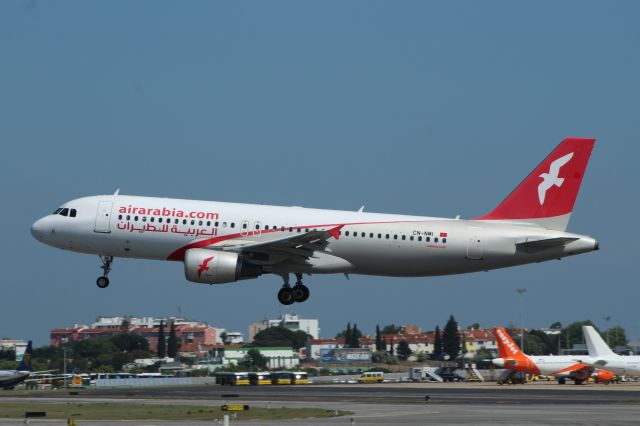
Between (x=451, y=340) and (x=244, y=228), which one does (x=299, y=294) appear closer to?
(x=244, y=228)

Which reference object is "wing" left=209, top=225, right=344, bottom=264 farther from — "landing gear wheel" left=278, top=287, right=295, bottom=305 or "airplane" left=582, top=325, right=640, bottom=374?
"airplane" left=582, top=325, right=640, bottom=374

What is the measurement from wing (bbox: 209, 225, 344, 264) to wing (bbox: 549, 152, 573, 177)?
13.4m

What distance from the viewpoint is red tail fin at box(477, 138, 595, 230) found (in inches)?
2525

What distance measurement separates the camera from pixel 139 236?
202ft

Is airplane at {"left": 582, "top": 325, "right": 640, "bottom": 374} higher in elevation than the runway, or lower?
higher

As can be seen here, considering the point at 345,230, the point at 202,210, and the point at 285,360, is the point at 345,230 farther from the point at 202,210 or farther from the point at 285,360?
the point at 285,360

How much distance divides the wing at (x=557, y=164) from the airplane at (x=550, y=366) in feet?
115

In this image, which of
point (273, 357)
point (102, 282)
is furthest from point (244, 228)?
point (273, 357)

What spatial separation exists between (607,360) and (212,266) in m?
48.5

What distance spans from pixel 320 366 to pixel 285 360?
671 cm

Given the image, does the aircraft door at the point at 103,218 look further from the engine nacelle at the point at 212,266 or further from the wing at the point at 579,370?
the wing at the point at 579,370

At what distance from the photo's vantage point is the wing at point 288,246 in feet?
197

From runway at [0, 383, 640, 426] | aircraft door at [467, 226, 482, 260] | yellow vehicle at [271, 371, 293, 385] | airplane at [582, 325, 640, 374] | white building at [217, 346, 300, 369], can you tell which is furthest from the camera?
white building at [217, 346, 300, 369]

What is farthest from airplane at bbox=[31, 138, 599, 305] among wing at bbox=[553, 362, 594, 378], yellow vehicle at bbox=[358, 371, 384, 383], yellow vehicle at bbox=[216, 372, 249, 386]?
yellow vehicle at bbox=[358, 371, 384, 383]
